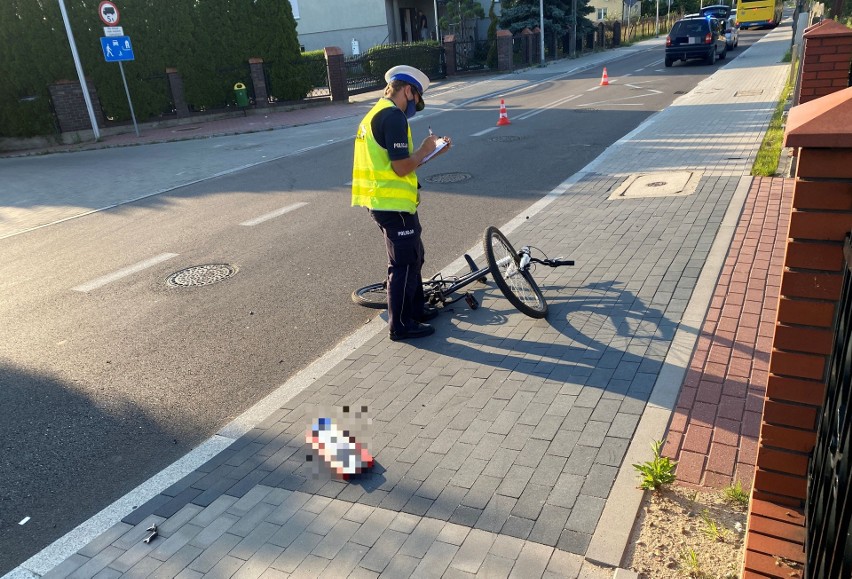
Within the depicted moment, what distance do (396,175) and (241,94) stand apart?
21.4 m

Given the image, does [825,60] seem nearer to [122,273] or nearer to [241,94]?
[122,273]

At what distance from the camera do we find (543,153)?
41.0ft

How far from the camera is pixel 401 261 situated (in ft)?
16.6

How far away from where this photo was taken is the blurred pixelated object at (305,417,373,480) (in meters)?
3.59

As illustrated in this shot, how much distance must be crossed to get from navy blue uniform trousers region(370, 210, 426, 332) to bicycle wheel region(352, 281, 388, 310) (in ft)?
2.11

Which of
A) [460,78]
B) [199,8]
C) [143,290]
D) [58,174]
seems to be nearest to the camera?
[143,290]

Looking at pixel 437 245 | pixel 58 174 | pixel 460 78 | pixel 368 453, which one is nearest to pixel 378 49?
pixel 460 78

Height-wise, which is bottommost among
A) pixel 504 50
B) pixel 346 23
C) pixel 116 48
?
pixel 504 50

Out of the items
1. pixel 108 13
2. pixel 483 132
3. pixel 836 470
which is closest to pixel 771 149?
pixel 483 132

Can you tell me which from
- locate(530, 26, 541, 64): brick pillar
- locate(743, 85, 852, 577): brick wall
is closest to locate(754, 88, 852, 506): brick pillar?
locate(743, 85, 852, 577): brick wall

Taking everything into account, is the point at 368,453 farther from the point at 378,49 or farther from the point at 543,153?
the point at 378,49

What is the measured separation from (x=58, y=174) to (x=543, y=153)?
11.4 meters

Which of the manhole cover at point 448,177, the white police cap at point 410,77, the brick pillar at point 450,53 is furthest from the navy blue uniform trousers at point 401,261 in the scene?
the brick pillar at point 450,53

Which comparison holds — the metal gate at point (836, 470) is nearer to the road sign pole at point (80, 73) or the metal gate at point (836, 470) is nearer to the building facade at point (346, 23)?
the road sign pole at point (80, 73)
